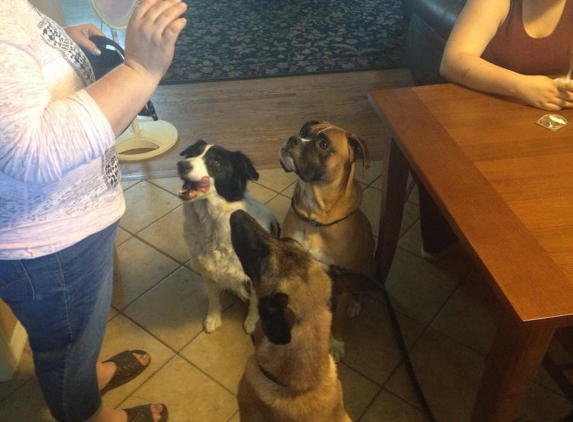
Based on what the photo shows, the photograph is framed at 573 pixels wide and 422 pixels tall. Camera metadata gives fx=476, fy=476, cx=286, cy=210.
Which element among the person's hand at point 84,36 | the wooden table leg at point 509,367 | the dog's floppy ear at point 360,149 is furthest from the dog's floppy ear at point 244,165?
the wooden table leg at point 509,367

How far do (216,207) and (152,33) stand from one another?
90cm

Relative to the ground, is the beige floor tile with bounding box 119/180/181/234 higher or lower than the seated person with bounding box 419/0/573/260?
lower

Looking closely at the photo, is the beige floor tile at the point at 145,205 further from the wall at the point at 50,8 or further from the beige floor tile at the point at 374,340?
the beige floor tile at the point at 374,340

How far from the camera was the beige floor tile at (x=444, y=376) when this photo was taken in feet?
5.06

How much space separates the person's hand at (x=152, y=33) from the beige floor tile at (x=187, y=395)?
1162 mm

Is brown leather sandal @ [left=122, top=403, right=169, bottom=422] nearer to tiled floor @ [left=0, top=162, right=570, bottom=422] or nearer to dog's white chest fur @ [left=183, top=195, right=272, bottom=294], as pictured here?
tiled floor @ [left=0, top=162, right=570, bottom=422]

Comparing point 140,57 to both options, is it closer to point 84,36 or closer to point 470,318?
point 84,36

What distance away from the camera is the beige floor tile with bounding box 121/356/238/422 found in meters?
1.53

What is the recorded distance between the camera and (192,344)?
176 cm

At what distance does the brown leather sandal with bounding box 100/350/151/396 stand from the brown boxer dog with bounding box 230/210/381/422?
641mm

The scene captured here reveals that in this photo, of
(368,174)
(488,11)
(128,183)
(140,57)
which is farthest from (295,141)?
(128,183)

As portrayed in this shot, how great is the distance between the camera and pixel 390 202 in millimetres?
1676

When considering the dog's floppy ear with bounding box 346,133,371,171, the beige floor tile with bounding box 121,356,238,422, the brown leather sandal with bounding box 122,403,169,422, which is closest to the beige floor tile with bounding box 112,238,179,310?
the beige floor tile with bounding box 121,356,238,422

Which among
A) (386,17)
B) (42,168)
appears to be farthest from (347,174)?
(386,17)
